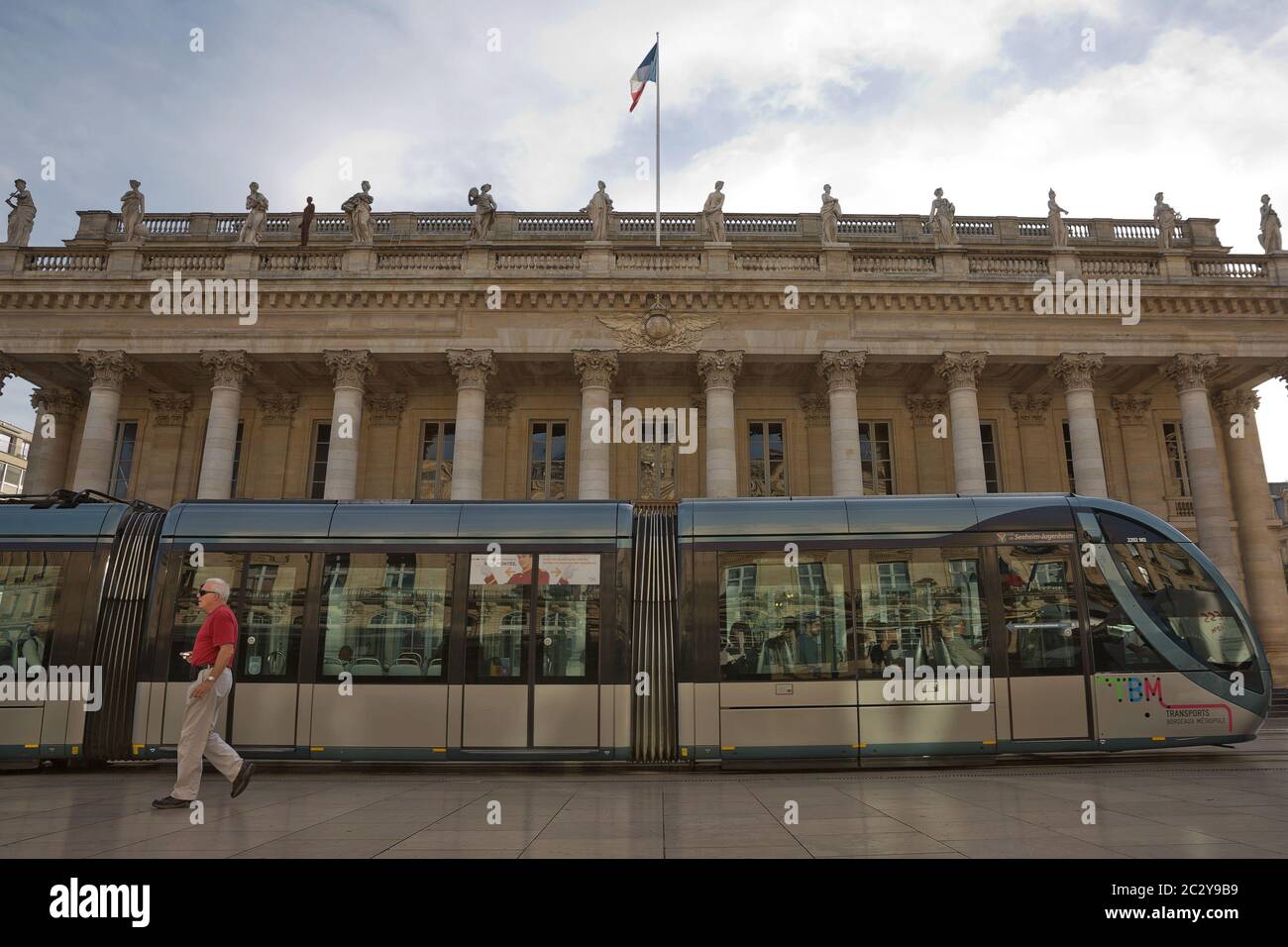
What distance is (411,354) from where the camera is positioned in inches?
964

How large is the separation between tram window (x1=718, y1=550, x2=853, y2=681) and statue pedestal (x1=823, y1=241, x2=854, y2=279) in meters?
15.6

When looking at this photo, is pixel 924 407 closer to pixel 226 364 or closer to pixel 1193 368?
pixel 1193 368

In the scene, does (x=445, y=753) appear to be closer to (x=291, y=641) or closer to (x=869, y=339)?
(x=291, y=641)

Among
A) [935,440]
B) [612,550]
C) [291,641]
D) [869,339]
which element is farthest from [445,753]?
[935,440]

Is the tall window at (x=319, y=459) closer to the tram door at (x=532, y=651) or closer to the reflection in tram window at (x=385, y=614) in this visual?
the reflection in tram window at (x=385, y=614)

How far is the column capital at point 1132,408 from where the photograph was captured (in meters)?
27.6

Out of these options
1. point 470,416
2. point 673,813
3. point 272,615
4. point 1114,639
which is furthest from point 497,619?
point 470,416

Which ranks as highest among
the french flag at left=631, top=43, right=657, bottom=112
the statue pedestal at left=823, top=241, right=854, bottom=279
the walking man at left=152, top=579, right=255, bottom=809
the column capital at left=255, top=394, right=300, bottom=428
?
the french flag at left=631, top=43, right=657, bottom=112

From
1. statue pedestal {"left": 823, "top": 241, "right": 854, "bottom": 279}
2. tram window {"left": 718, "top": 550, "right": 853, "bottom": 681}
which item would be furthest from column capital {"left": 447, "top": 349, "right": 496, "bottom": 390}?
tram window {"left": 718, "top": 550, "right": 853, "bottom": 681}

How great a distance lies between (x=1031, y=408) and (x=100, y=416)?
30761 millimetres

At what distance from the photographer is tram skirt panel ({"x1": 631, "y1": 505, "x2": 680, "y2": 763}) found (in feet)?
35.7

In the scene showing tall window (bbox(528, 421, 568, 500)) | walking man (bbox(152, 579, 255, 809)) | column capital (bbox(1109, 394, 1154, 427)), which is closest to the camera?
walking man (bbox(152, 579, 255, 809))

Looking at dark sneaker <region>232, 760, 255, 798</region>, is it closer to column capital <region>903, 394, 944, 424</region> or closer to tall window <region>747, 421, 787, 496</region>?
tall window <region>747, 421, 787, 496</region>
